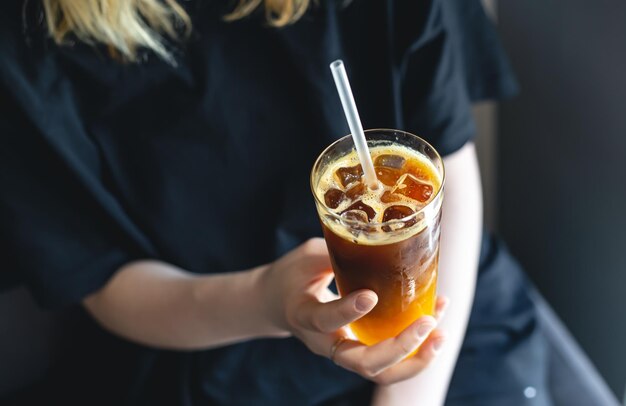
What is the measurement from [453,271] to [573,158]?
473 mm

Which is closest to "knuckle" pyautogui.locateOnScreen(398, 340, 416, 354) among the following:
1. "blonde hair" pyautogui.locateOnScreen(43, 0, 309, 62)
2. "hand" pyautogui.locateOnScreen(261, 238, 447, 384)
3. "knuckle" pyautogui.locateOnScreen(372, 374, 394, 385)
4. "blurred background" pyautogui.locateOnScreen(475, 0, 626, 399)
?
"hand" pyautogui.locateOnScreen(261, 238, 447, 384)

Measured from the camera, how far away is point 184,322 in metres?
1.06

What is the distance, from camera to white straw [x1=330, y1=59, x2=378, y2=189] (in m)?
0.68

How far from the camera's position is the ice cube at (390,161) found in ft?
2.49

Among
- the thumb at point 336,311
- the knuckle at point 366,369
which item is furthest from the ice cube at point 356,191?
the knuckle at point 366,369

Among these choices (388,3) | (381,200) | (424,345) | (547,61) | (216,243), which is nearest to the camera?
(381,200)

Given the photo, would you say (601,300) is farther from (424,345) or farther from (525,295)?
(424,345)

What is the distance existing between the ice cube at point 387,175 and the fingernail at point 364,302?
0.12 m

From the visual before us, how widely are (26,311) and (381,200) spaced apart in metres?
0.83

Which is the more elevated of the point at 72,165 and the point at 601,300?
the point at 72,165

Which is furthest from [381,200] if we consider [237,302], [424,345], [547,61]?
[547,61]

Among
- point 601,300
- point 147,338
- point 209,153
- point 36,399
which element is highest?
point 209,153

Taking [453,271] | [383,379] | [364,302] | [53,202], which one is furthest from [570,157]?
[53,202]

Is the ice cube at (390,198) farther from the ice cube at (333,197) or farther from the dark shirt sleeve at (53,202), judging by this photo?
the dark shirt sleeve at (53,202)
